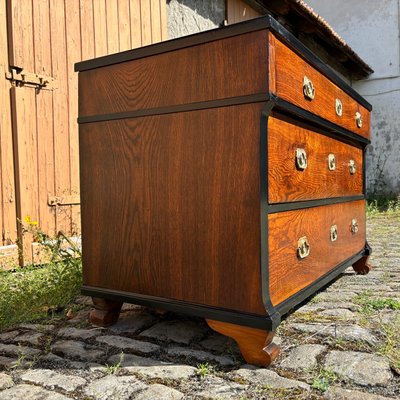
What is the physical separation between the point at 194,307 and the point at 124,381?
0.34 m

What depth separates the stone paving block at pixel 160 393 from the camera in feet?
4.01

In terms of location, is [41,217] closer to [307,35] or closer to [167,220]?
[167,220]

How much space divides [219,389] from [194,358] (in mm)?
233

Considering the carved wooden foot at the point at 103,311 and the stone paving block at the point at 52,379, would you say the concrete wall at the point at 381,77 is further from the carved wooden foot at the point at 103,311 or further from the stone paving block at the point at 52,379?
the stone paving block at the point at 52,379

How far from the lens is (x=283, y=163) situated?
A: 5.09ft

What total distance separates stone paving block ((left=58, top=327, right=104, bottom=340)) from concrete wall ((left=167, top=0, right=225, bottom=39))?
3.30m

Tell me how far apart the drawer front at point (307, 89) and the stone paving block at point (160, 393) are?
967 millimetres

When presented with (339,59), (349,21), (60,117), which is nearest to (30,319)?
(60,117)

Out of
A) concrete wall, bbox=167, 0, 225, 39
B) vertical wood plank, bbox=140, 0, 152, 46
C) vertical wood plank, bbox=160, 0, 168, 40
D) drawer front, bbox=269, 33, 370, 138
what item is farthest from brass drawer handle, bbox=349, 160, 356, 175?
concrete wall, bbox=167, 0, 225, 39

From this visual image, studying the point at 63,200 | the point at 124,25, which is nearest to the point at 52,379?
the point at 63,200

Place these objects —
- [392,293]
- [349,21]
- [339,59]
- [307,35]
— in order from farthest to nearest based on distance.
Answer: [349,21], [339,59], [307,35], [392,293]

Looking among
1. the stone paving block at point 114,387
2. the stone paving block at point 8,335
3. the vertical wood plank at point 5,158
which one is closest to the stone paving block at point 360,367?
the stone paving block at point 114,387

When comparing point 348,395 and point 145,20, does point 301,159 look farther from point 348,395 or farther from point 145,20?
point 145,20

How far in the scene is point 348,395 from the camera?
1.22 metres
